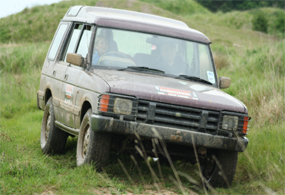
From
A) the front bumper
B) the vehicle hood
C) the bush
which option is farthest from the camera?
the bush

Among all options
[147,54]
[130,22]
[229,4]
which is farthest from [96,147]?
[229,4]

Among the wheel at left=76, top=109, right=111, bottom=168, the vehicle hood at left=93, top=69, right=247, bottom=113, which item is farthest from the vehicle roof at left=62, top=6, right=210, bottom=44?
the wheel at left=76, top=109, right=111, bottom=168

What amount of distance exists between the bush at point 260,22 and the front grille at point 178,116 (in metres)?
32.2

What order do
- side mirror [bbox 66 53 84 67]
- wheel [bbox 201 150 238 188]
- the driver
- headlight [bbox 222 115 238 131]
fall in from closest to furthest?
headlight [bbox 222 115 238 131] → wheel [bbox 201 150 238 188] → side mirror [bbox 66 53 84 67] → the driver

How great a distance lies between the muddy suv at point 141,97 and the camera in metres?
5.05

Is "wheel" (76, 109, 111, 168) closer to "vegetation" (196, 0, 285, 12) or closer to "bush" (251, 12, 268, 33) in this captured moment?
"bush" (251, 12, 268, 33)

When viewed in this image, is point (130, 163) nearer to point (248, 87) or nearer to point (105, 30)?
point (105, 30)

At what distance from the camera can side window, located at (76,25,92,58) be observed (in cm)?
628

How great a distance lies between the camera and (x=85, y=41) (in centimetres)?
644

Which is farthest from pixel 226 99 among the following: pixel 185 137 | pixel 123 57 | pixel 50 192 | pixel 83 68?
pixel 50 192

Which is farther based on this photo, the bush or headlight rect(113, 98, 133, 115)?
the bush

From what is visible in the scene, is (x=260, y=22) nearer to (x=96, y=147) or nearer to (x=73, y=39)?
(x=73, y=39)

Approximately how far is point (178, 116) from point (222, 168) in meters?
1.00

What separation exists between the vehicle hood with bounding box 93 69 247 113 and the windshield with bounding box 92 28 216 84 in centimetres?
33
